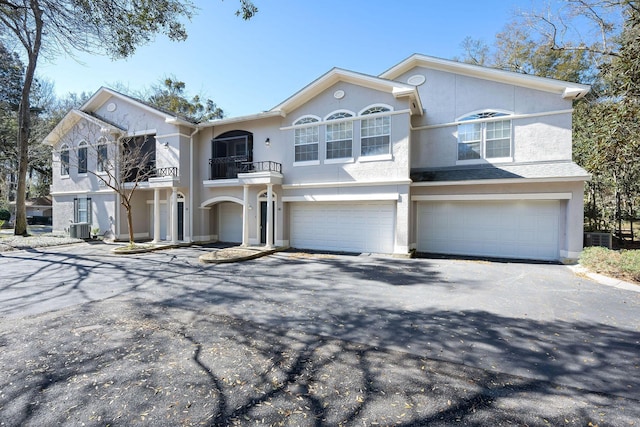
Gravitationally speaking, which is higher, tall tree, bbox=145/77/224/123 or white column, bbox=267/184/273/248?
tall tree, bbox=145/77/224/123

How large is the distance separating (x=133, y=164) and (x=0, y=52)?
10.2m

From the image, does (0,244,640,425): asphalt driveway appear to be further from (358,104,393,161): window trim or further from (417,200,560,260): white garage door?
(358,104,393,161): window trim

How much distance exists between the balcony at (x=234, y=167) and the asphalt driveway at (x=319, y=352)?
7.51 metres

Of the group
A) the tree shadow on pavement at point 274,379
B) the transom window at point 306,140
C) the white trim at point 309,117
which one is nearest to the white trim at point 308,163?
the transom window at point 306,140

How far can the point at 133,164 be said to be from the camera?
16172mm

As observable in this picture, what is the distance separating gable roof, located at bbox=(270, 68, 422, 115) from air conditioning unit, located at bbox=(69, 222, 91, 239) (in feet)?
40.0

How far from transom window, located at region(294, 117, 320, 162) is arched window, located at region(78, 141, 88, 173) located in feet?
42.1

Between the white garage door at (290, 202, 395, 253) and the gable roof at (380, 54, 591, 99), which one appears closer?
the gable roof at (380, 54, 591, 99)

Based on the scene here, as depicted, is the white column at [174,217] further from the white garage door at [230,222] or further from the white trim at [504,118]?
the white trim at [504,118]

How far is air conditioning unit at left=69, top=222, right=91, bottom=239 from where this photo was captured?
16.8m

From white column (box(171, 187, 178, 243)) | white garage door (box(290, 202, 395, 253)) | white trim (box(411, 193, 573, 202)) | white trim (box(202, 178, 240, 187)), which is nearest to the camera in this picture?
white trim (box(411, 193, 573, 202))

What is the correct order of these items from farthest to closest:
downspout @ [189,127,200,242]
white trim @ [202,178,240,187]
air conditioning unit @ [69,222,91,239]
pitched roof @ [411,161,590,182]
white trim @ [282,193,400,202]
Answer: air conditioning unit @ [69,222,91,239]
downspout @ [189,127,200,242]
white trim @ [202,178,240,187]
white trim @ [282,193,400,202]
pitched roof @ [411,161,590,182]

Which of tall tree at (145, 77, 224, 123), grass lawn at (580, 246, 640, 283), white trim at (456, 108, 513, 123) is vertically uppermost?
tall tree at (145, 77, 224, 123)

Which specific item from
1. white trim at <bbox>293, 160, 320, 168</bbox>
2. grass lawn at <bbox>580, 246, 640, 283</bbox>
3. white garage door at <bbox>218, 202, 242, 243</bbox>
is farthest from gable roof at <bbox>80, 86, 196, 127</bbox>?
grass lawn at <bbox>580, 246, 640, 283</bbox>
